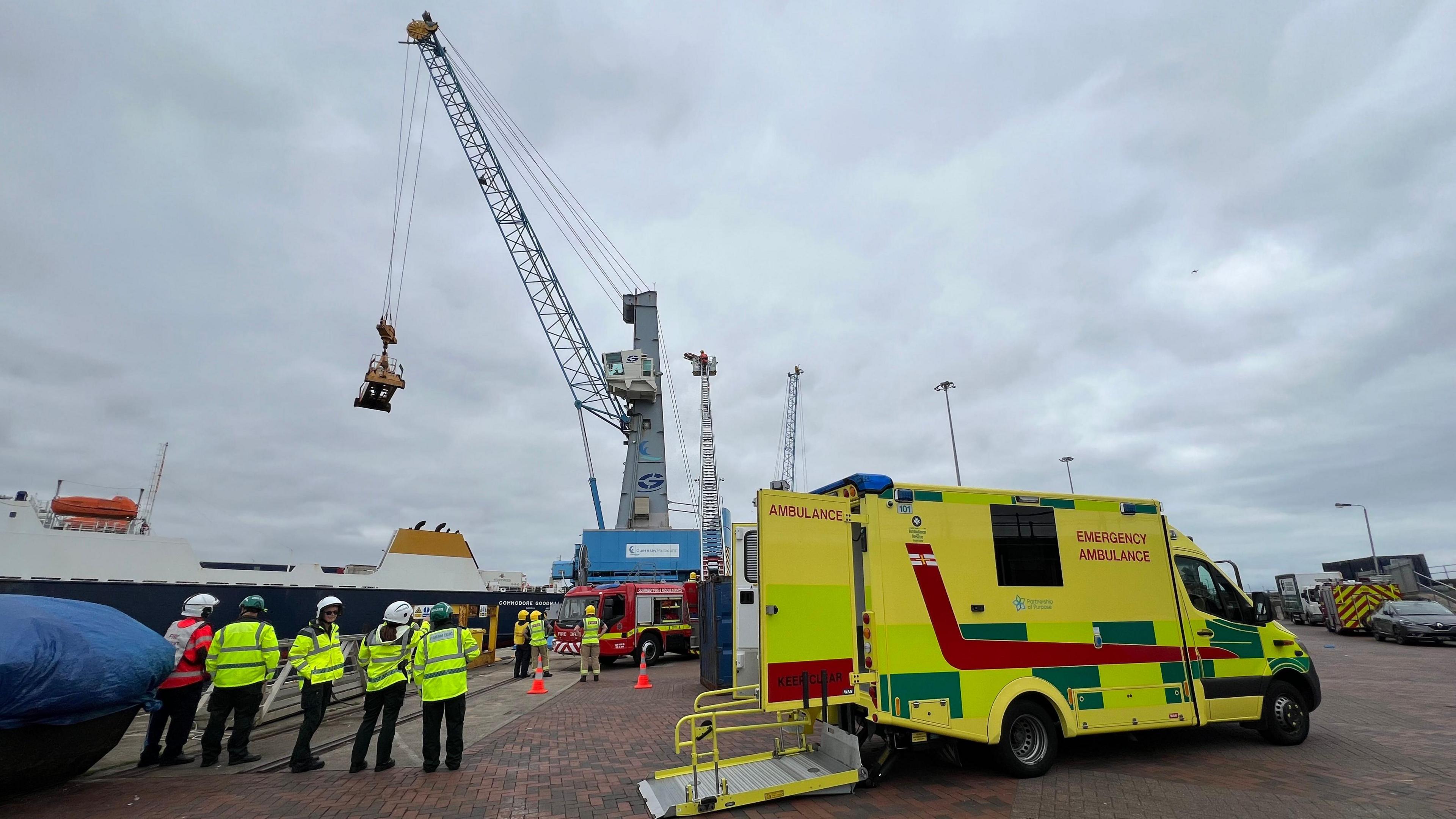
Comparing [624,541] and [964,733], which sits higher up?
[624,541]

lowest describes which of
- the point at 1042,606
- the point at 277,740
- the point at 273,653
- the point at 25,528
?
the point at 277,740

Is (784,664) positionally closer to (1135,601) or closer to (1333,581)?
(1135,601)

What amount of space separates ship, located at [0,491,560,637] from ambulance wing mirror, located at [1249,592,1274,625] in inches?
789

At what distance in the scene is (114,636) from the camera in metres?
6.26

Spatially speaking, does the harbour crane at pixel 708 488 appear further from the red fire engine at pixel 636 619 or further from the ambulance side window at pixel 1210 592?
the ambulance side window at pixel 1210 592

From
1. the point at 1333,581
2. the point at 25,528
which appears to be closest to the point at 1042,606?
the point at 25,528

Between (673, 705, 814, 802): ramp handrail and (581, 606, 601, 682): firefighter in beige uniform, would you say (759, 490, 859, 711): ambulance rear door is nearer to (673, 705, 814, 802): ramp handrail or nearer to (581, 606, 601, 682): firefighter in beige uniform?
(673, 705, 814, 802): ramp handrail

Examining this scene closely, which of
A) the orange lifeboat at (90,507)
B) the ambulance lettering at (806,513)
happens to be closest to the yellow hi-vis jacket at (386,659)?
the ambulance lettering at (806,513)

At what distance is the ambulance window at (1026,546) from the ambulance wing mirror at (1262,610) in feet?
10.00

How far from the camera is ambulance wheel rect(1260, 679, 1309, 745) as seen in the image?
7770 mm

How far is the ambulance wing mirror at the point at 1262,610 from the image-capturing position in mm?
7969

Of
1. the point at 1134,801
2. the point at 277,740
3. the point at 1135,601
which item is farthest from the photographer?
the point at 277,740

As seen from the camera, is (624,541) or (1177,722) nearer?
(1177,722)

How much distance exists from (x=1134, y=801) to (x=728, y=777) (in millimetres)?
3565
